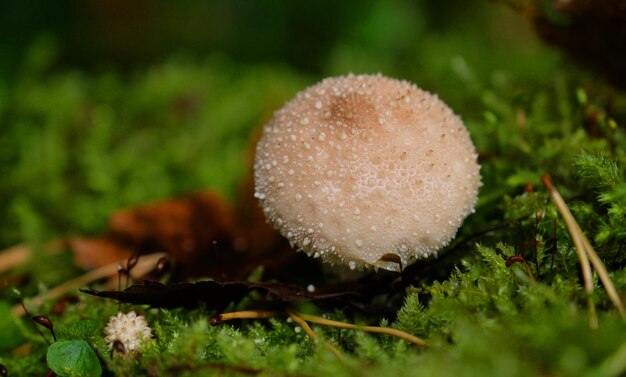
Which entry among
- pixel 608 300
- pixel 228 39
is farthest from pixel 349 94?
pixel 228 39

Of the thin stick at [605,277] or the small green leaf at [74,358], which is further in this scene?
the small green leaf at [74,358]

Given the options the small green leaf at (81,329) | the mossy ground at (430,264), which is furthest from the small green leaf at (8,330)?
the small green leaf at (81,329)

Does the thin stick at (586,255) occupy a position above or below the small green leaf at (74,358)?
above

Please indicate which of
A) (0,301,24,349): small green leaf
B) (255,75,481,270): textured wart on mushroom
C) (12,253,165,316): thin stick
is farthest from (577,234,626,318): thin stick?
(0,301,24,349): small green leaf

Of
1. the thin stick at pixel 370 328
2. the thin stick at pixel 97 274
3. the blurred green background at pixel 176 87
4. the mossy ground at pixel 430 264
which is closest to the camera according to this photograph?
the mossy ground at pixel 430 264

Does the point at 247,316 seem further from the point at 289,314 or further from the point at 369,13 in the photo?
the point at 369,13

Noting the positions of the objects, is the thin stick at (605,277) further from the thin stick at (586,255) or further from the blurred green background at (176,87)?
the blurred green background at (176,87)

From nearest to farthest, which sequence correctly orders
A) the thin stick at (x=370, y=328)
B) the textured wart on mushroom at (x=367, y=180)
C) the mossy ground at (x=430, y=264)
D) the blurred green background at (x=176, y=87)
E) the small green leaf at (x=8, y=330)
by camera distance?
1. the mossy ground at (x=430, y=264)
2. the thin stick at (x=370, y=328)
3. the textured wart on mushroom at (x=367, y=180)
4. the small green leaf at (x=8, y=330)
5. the blurred green background at (x=176, y=87)

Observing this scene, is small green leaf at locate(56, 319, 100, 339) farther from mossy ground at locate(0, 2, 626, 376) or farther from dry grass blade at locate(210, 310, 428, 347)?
dry grass blade at locate(210, 310, 428, 347)
